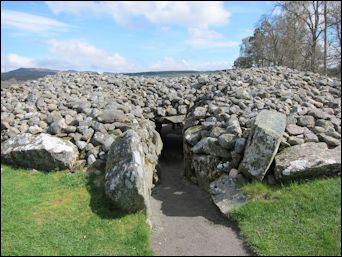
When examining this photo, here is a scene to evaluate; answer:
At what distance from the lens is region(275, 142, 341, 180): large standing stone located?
10.9 m

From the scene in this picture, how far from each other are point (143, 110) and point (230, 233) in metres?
9.34

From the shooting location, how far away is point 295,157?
11250mm

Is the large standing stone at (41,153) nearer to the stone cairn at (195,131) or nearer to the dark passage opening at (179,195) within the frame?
the stone cairn at (195,131)

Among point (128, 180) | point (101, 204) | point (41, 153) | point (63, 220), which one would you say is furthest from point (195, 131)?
point (63, 220)

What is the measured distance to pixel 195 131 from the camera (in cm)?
1495

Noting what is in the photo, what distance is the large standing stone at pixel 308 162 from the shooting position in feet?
35.7

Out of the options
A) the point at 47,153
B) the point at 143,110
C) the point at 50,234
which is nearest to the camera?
the point at 50,234

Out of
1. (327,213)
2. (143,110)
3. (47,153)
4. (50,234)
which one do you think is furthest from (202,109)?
(50,234)

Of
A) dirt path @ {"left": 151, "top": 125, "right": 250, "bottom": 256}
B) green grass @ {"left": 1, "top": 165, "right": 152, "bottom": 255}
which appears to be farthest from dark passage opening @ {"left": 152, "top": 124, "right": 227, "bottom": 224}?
green grass @ {"left": 1, "top": 165, "right": 152, "bottom": 255}

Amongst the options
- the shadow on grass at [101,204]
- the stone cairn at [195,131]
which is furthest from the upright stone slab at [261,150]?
the shadow on grass at [101,204]

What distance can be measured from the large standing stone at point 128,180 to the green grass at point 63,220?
0.31 m

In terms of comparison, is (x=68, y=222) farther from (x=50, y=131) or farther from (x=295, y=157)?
(x=295, y=157)

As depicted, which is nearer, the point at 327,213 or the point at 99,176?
the point at 327,213

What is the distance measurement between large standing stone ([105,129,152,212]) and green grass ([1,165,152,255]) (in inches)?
12.1
